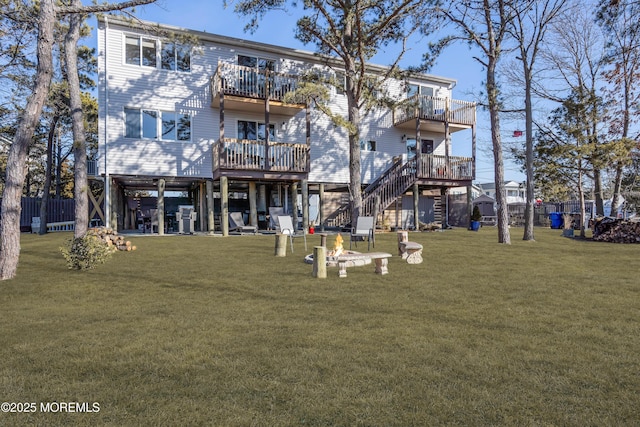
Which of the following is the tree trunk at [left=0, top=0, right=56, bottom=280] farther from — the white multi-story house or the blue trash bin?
the blue trash bin

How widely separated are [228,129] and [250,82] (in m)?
2.21

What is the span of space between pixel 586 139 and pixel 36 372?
18.8 m

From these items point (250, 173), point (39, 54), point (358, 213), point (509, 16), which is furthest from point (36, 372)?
point (509, 16)

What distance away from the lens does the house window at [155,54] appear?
14977 mm

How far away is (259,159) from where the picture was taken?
15.1 metres

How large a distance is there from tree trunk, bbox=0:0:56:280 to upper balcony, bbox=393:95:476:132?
14.7 meters

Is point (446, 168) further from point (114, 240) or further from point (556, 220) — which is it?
point (114, 240)

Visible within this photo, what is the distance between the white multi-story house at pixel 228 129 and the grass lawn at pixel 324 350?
31.3 ft

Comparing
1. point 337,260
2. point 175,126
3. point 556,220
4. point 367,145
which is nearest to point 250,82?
point 175,126

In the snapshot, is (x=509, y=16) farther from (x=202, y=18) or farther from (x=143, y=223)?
(x=143, y=223)

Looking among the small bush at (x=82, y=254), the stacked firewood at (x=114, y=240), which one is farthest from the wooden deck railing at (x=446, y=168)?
the small bush at (x=82, y=254)

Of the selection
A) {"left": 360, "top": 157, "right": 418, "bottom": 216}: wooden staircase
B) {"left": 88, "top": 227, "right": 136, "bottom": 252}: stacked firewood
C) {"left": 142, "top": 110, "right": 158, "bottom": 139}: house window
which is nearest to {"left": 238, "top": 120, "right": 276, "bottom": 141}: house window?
{"left": 142, "top": 110, "right": 158, "bottom": 139}: house window

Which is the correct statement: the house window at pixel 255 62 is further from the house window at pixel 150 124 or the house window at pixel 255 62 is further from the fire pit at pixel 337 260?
the fire pit at pixel 337 260

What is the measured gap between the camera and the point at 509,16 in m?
13.1
